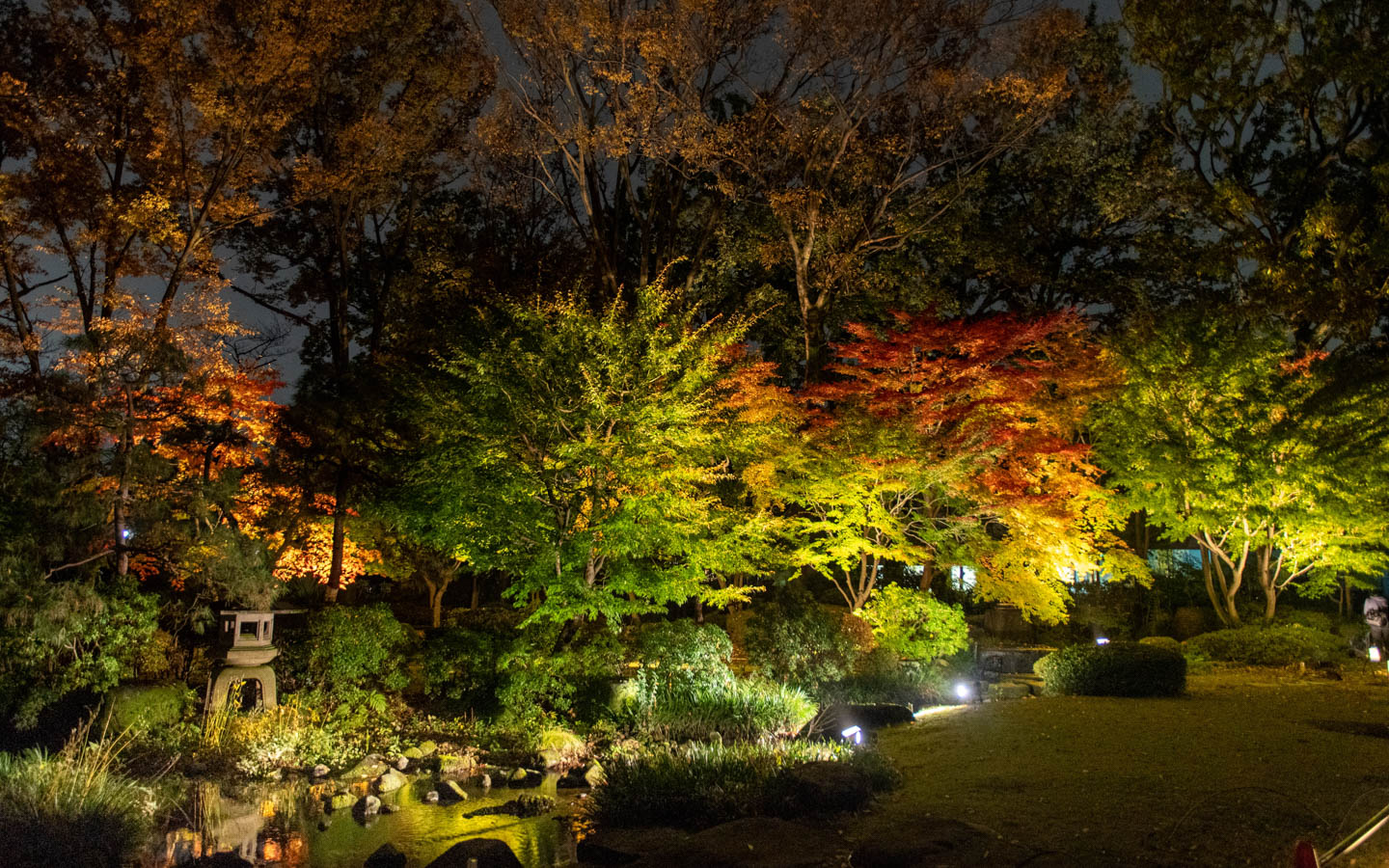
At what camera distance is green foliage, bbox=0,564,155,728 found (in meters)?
9.13

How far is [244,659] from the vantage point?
1015 centimetres

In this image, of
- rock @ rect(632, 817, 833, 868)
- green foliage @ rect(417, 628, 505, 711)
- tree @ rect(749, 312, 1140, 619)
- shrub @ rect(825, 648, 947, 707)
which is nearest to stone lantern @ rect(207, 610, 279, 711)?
green foliage @ rect(417, 628, 505, 711)

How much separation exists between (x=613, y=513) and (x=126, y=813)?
5.95 meters

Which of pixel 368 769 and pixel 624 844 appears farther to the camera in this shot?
pixel 368 769

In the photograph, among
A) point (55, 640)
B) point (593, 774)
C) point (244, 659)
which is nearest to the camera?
point (593, 774)

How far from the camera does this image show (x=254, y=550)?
10828 mm

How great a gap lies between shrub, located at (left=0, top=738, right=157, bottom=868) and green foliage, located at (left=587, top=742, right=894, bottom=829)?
330cm

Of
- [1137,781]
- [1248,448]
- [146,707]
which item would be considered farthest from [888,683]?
[146,707]

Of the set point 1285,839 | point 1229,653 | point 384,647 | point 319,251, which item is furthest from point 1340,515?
point 319,251

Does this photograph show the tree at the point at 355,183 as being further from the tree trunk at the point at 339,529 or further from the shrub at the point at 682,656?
the shrub at the point at 682,656

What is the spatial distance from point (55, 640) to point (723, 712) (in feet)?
22.6

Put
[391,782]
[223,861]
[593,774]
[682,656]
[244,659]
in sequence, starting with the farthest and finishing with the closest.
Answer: [682,656], [244,659], [391,782], [593,774], [223,861]

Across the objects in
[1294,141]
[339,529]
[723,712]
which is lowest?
[723,712]

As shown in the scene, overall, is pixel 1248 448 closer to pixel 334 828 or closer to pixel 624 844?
pixel 624 844
